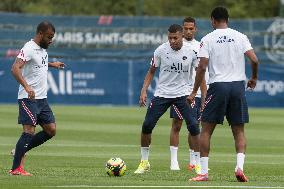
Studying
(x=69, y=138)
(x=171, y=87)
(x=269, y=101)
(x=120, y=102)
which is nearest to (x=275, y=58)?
(x=269, y=101)

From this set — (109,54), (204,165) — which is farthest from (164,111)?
(109,54)

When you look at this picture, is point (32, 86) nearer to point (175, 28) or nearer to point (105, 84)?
point (175, 28)

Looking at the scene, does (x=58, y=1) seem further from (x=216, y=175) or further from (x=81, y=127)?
(x=216, y=175)

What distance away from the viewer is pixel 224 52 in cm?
1448

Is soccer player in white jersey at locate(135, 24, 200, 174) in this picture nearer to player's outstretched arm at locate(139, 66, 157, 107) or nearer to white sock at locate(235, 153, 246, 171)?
player's outstretched arm at locate(139, 66, 157, 107)

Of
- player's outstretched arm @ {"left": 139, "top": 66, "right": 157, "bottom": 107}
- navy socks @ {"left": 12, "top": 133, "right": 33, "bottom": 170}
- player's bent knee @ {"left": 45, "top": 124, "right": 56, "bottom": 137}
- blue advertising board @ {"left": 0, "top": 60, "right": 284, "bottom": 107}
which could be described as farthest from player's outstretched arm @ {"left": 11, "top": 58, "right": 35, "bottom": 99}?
blue advertising board @ {"left": 0, "top": 60, "right": 284, "bottom": 107}

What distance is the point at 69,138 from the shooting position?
2478cm

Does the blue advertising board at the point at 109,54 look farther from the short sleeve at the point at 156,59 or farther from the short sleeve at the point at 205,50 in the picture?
the short sleeve at the point at 205,50

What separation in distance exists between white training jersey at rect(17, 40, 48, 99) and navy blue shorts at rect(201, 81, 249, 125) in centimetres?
264

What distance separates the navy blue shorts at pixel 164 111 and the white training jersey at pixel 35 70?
194 centimetres

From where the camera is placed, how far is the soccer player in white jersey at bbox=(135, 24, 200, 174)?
1695 centimetres

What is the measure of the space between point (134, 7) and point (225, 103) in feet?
176

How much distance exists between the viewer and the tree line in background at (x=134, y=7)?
213 feet

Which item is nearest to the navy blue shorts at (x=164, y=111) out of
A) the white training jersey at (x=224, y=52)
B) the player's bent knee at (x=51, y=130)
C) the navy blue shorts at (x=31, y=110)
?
the player's bent knee at (x=51, y=130)
